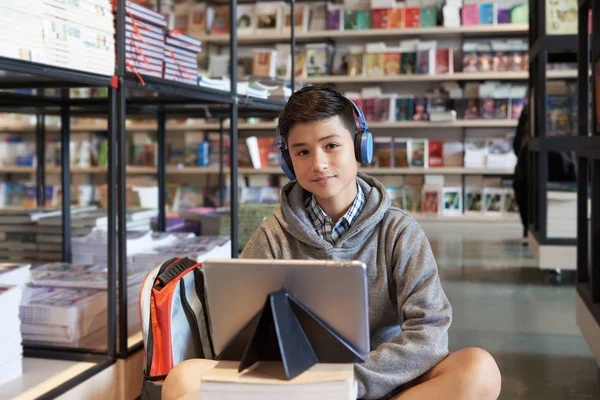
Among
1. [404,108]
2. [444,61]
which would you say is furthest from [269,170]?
[444,61]

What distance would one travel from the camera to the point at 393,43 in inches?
254

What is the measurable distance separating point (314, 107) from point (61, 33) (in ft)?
Result: 2.30

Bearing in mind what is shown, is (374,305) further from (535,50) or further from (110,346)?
(535,50)

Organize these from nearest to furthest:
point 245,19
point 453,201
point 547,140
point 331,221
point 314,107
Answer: point 314,107, point 331,221, point 547,140, point 453,201, point 245,19

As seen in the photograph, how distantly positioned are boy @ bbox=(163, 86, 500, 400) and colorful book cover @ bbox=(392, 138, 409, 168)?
4.58 m

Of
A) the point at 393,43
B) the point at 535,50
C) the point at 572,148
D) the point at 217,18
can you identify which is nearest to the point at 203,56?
the point at 217,18

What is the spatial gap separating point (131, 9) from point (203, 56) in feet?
14.9

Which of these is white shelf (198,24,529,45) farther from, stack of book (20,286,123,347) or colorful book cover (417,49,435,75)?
stack of book (20,286,123,347)

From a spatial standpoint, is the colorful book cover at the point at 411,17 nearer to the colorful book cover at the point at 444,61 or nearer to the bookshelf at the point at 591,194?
the colorful book cover at the point at 444,61

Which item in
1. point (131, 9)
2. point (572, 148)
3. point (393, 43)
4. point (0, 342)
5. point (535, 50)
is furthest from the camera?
point (393, 43)

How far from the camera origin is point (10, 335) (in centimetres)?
180

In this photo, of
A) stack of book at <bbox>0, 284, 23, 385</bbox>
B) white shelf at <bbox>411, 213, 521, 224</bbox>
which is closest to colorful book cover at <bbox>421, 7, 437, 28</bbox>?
white shelf at <bbox>411, 213, 521, 224</bbox>

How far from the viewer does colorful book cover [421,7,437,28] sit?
6082 mm

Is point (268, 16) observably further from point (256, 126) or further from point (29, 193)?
point (29, 193)
